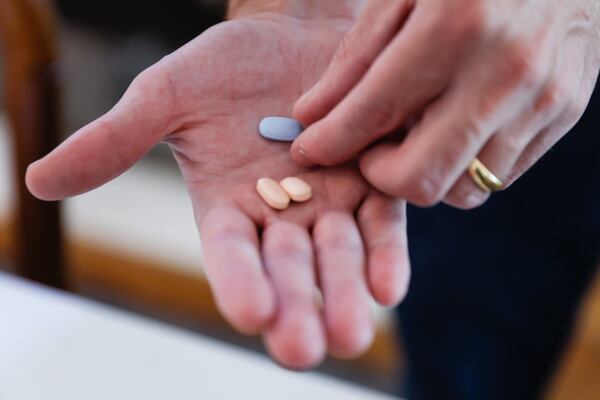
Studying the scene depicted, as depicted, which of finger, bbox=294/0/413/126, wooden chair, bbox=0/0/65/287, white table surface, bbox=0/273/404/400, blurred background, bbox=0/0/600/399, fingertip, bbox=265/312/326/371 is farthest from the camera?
blurred background, bbox=0/0/600/399

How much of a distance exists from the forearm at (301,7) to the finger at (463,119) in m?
0.19

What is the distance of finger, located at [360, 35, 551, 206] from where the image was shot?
15.7 inches

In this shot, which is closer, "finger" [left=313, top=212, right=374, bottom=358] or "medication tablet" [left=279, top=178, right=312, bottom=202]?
"finger" [left=313, top=212, right=374, bottom=358]

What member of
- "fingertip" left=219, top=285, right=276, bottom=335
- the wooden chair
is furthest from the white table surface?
Result: "fingertip" left=219, top=285, right=276, bottom=335

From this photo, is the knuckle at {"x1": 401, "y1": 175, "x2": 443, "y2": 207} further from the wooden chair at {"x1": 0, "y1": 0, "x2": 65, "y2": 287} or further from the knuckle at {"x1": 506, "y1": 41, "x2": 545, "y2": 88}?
the wooden chair at {"x1": 0, "y1": 0, "x2": 65, "y2": 287}

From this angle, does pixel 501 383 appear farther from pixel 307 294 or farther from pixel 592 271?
pixel 307 294

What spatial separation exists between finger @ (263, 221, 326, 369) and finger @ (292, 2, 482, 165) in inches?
2.3

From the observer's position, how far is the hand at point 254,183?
356mm

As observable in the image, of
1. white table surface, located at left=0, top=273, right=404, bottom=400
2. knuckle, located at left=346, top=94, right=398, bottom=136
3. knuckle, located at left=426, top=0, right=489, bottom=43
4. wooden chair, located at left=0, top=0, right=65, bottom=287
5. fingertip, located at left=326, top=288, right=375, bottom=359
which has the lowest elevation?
white table surface, located at left=0, top=273, right=404, bottom=400

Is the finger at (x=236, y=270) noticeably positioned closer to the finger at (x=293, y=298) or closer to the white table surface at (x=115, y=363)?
the finger at (x=293, y=298)

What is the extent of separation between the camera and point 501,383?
37.4 inches

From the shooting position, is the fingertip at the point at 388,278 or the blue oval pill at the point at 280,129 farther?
the blue oval pill at the point at 280,129

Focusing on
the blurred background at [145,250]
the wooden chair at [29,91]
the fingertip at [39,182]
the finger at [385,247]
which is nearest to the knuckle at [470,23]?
the finger at [385,247]

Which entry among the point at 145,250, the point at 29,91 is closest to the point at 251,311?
the point at 29,91
